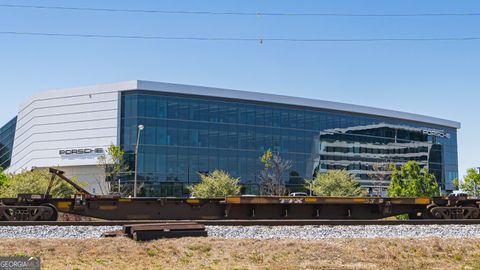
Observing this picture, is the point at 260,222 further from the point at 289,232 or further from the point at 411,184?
the point at 411,184

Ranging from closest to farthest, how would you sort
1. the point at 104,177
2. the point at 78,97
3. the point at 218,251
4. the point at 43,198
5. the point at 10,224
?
1. the point at 218,251
2. the point at 10,224
3. the point at 43,198
4. the point at 104,177
5. the point at 78,97

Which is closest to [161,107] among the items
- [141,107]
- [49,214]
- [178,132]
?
[141,107]

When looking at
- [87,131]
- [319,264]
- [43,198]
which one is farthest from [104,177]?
[319,264]

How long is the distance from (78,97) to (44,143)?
8.45 m

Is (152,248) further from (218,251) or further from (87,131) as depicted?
(87,131)

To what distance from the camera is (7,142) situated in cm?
9956

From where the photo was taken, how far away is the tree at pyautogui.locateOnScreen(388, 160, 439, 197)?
156ft

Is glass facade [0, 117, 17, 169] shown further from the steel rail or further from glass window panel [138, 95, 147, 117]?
the steel rail

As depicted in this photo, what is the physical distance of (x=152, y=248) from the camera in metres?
12.9

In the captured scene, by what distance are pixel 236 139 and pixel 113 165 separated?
18.9 metres

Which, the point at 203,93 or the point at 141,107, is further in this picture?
the point at 203,93

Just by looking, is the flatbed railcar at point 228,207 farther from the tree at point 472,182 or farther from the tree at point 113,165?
the tree at point 472,182

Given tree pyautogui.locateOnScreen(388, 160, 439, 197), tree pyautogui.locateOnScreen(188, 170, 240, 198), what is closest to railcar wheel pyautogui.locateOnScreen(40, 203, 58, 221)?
tree pyautogui.locateOnScreen(188, 170, 240, 198)

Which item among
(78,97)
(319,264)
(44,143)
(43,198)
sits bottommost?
(319,264)
